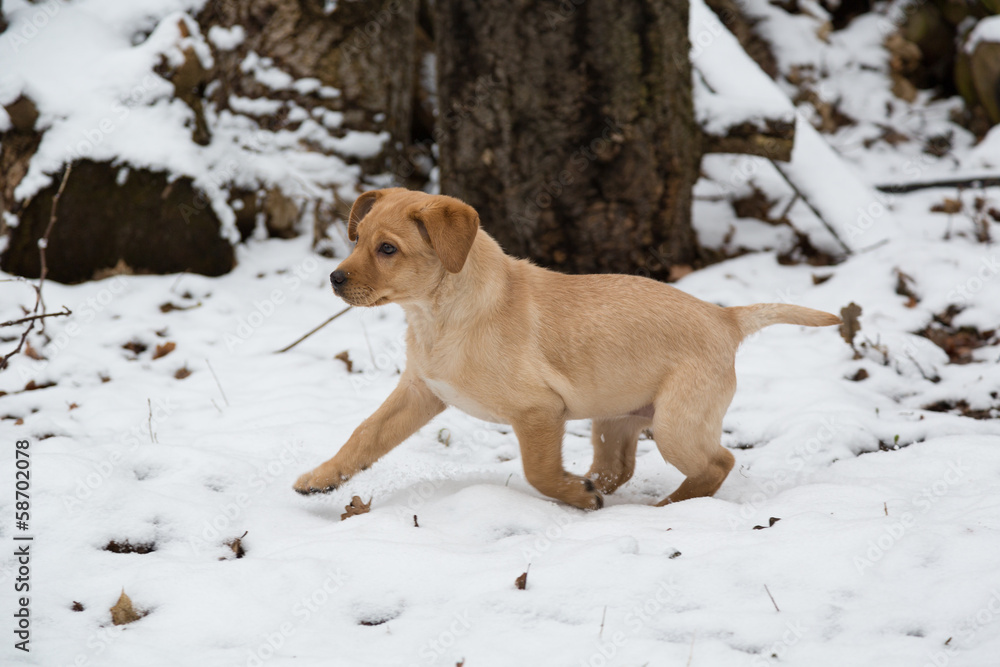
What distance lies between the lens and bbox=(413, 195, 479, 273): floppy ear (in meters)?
3.00

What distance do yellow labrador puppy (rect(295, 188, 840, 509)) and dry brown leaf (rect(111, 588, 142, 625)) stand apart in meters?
1.10

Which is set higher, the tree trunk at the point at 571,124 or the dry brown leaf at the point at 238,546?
the tree trunk at the point at 571,124

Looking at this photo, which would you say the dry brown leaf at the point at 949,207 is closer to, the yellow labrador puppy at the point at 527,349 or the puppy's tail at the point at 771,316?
the puppy's tail at the point at 771,316

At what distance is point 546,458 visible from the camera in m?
3.20

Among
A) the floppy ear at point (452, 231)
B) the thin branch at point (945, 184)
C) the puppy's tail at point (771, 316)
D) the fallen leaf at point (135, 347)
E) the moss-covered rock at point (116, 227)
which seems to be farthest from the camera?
the thin branch at point (945, 184)

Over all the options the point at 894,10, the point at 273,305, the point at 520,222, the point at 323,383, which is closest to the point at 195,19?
the point at 273,305

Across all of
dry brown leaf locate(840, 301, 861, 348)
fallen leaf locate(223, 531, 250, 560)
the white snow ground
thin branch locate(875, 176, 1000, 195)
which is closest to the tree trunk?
the white snow ground

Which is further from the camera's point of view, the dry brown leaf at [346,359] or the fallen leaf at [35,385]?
the dry brown leaf at [346,359]

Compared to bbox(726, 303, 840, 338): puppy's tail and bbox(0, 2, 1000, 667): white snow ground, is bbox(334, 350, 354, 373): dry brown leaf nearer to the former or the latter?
bbox(0, 2, 1000, 667): white snow ground

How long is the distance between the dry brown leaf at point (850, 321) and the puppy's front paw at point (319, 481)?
10.8 feet

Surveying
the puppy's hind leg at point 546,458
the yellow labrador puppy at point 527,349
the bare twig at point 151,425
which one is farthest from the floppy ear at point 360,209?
the bare twig at point 151,425

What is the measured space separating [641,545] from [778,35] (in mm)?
8569

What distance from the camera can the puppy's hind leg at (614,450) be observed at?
3.68 m

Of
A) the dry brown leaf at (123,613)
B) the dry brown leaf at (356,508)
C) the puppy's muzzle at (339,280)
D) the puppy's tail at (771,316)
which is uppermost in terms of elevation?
the puppy's muzzle at (339,280)
